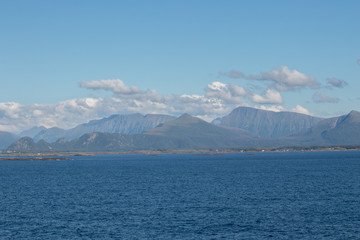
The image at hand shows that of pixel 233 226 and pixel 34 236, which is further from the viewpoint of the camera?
pixel 233 226

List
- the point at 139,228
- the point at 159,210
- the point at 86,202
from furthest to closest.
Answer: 1. the point at 86,202
2. the point at 159,210
3. the point at 139,228

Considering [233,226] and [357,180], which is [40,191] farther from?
[357,180]

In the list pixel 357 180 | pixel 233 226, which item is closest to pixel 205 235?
pixel 233 226

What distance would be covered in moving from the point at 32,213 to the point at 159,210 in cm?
2337

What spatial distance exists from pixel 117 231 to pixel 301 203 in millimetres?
40926

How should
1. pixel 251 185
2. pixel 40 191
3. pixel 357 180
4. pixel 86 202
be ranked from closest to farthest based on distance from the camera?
pixel 86 202, pixel 40 191, pixel 251 185, pixel 357 180

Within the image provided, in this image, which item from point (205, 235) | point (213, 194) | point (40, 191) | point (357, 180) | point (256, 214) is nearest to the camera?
point (205, 235)

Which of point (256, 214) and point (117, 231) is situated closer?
point (117, 231)

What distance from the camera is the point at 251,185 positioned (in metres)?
132

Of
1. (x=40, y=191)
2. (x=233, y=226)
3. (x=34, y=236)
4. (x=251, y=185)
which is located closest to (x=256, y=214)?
(x=233, y=226)

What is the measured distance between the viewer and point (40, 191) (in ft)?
404

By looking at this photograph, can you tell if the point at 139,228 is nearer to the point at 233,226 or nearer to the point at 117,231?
the point at 117,231

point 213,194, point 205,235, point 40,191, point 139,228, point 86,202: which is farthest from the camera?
point 40,191

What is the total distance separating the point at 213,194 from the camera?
11119 cm
